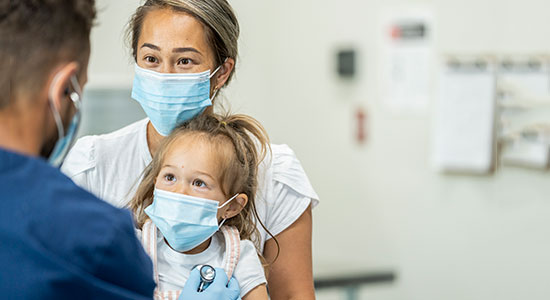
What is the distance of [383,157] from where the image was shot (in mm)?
3654

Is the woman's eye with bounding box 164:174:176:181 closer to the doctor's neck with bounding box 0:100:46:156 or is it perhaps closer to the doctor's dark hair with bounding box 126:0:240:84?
the doctor's dark hair with bounding box 126:0:240:84

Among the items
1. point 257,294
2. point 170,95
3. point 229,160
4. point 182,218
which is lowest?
point 257,294

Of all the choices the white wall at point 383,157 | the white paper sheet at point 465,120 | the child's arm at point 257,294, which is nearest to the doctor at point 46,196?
the child's arm at point 257,294

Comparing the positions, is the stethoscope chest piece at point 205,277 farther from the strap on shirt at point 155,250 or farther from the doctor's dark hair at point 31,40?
the doctor's dark hair at point 31,40

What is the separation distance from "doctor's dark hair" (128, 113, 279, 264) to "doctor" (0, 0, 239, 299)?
1.62 feet

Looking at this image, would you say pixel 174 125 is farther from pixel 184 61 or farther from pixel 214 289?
pixel 214 289

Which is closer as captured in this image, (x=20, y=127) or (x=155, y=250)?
(x=20, y=127)

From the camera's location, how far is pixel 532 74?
309 centimetres

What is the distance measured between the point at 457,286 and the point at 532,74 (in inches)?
41.7

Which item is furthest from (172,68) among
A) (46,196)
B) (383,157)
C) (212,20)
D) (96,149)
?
(383,157)

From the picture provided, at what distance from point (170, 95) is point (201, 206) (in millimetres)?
254

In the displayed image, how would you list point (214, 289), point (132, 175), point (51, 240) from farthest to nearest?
point (132, 175) < point (214, 289) < point (51, 240)

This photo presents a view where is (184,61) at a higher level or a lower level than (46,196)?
higher

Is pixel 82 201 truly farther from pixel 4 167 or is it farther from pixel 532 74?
pixel 532 74
